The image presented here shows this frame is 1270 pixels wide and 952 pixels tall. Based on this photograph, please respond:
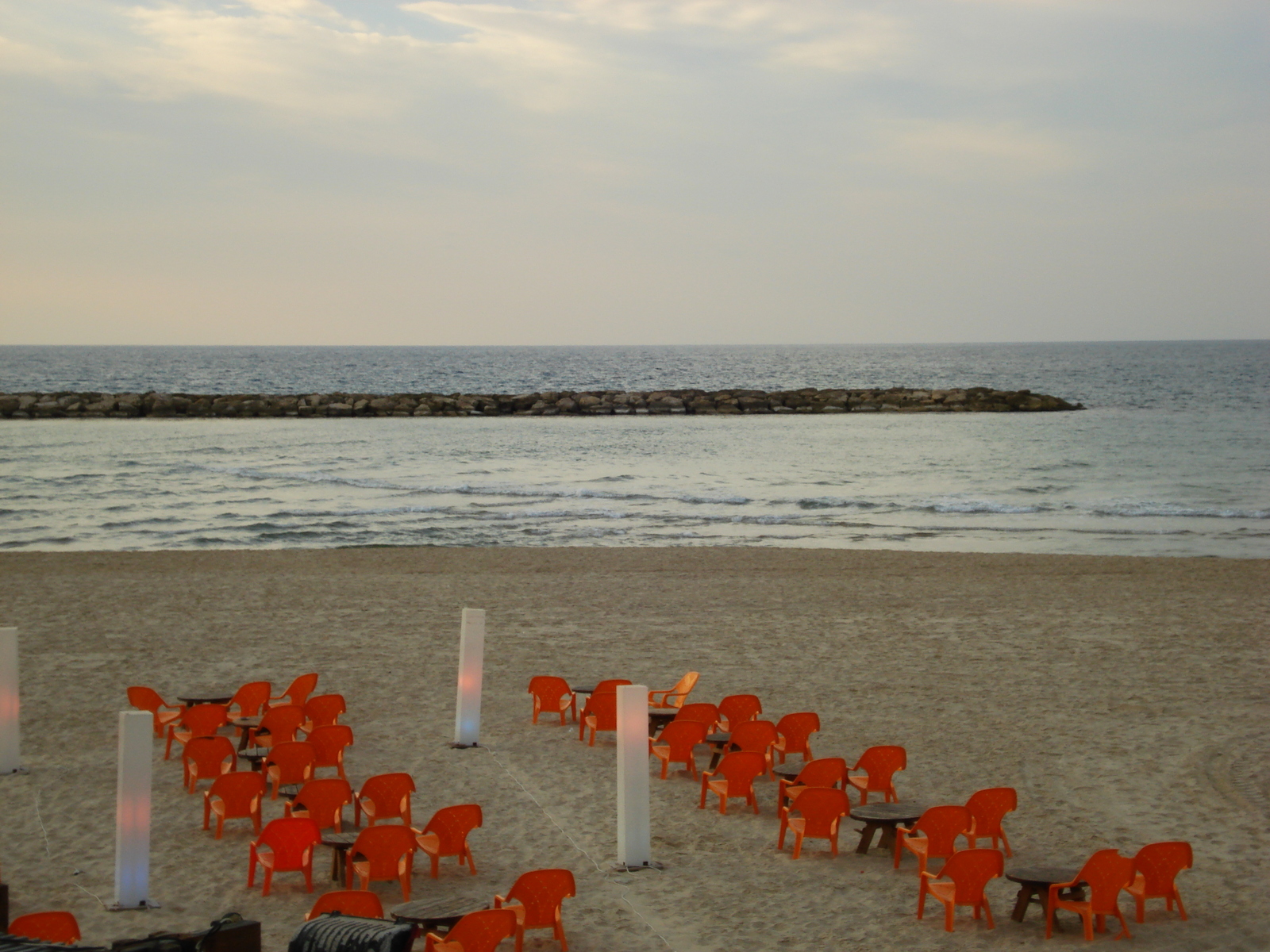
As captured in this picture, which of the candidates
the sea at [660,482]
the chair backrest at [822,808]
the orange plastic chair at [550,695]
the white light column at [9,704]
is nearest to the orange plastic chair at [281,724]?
the white light column at [9,704]

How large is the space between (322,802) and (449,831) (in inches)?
42.5

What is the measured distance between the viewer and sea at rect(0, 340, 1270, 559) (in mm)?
26234

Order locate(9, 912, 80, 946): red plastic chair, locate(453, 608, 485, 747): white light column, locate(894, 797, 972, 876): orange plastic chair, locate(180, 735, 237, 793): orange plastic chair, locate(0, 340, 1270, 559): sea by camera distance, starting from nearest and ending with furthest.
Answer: locate(9, 912, 80, 946): red plastic chair, locate(894, 797, 972, 876): orange plastic chair, locate(180, 735, 237, 793): orange plastic chair, locate(453, 608, 485, 747): white light column, locate(0, 340, 1270, 559): sea

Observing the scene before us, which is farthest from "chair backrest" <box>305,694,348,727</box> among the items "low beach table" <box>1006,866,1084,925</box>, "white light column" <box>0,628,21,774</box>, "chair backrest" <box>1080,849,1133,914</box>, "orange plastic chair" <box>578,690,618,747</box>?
"chair backrest" <box>1080,849,1133,914</box>

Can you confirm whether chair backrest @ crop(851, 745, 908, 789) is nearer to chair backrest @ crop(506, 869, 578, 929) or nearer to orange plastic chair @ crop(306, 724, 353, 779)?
chair backrest @ crop(506, 869, 578, 929)

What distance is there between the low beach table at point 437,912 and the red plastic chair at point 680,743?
3211 mm

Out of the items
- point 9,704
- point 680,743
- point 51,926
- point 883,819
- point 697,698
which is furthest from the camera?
point 697,698

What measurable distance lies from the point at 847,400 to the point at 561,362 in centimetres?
9390

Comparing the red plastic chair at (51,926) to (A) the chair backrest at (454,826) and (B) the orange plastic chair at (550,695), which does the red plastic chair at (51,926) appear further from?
(B) the orange plastic chair at (550,695)

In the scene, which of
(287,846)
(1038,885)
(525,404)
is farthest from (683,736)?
(525,404)

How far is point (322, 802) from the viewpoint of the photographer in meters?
7.85

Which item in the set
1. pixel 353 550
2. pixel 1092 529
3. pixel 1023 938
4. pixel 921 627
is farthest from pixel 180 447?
pixel 1023 938

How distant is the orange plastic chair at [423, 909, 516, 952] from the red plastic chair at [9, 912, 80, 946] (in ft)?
5.64

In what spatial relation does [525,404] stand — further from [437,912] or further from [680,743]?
[437,912]
